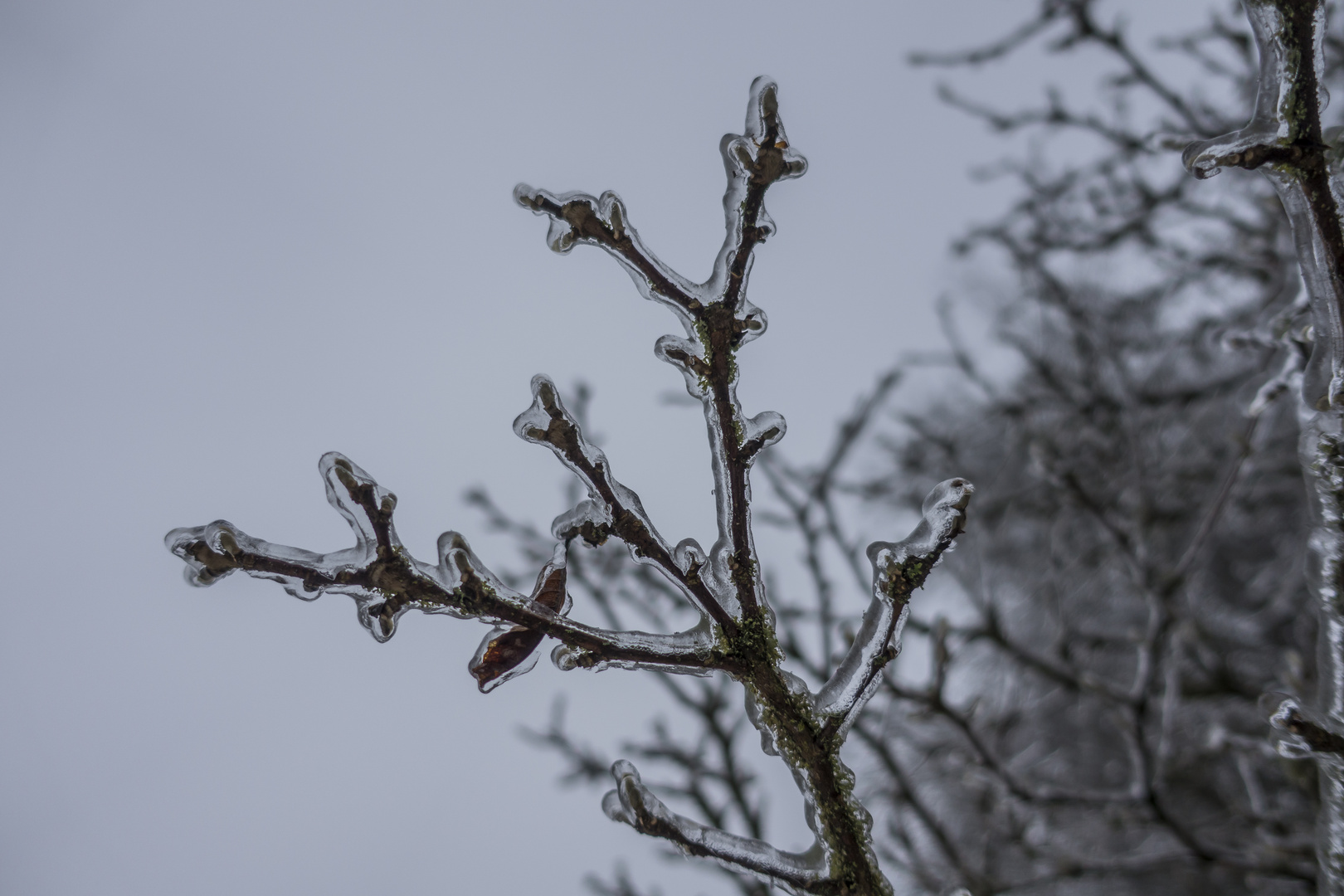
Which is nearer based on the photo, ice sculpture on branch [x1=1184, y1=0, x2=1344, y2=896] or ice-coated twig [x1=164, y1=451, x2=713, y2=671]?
ice-coated twig [x1=164, y1=451, x2=713, y2=671]

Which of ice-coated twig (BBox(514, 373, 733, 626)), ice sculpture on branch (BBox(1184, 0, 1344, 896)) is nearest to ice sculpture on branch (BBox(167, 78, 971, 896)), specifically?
ice-coated twig (BBox(514, 373, 733, 626))

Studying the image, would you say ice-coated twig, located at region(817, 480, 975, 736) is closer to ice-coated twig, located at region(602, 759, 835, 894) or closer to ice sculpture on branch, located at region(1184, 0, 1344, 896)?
ice-coated twig, located at region(602, 759, 835, 894)

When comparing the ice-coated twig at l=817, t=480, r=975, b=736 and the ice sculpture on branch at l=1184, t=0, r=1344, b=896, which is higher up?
the ice sculpture on branch at l=1184, t=0, r=1344, b=896

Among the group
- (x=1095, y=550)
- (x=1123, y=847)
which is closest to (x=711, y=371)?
(x=1095, y=550)

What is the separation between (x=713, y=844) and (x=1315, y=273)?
1403mm

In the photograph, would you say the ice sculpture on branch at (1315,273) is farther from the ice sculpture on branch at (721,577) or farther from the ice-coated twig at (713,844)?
the ice-coated twig at (713,844)

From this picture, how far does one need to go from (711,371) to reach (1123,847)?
31.0 ft

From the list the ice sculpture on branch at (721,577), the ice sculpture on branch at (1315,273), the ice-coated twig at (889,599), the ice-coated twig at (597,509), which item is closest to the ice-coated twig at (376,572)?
the ice sculpture on branch at (721,577)

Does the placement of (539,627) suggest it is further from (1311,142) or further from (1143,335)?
(1143,335)

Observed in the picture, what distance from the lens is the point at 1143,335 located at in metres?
8.85

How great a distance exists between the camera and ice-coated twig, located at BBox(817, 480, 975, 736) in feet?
4.14

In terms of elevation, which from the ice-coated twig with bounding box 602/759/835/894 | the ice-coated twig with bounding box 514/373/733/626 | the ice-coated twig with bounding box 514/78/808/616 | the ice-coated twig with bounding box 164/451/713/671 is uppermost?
the ice-coated twig with bounding box 514/78/808/616

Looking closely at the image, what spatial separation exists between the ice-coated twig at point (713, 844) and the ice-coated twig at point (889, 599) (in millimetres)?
232

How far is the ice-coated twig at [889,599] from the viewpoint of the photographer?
1261 mm
